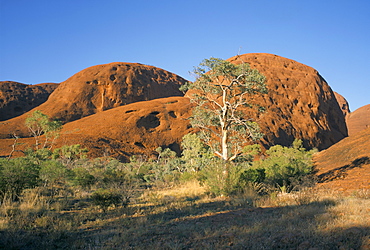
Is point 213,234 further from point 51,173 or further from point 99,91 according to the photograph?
point 99,91

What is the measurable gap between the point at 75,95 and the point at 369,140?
5927cm

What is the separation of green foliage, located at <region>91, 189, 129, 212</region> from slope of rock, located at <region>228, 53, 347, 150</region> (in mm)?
38470

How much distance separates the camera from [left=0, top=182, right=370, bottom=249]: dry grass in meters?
4.25

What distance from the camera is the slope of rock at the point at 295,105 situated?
49000 millimetres

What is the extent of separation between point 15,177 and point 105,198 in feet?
10.5

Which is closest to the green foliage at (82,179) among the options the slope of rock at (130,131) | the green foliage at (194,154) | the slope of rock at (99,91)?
the green foliage at (194,154)

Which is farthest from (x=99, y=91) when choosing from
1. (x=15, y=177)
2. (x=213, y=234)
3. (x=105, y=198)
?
(x=213, y=234)

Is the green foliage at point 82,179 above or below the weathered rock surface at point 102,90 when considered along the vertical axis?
below

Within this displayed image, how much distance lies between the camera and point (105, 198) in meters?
8.12

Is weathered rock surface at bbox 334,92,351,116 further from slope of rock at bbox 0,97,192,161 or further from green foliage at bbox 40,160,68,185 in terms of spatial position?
green foliage at bbox 40,160,68,185

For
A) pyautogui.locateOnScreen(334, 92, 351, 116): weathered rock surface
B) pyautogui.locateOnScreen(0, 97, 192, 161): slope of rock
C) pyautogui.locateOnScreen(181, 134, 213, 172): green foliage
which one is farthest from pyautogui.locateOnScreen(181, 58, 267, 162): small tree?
pyautogui.locateOnScreen(334, 92, 351, 116): weathered rock surface

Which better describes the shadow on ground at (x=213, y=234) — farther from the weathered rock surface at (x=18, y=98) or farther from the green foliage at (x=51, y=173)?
the weathered rock surface at (x=18, y=98)

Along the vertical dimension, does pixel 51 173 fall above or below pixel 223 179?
above

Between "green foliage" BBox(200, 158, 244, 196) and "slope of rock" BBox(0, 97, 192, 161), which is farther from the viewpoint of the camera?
"slope of rock" BBox(0, 97, 192, 161)
